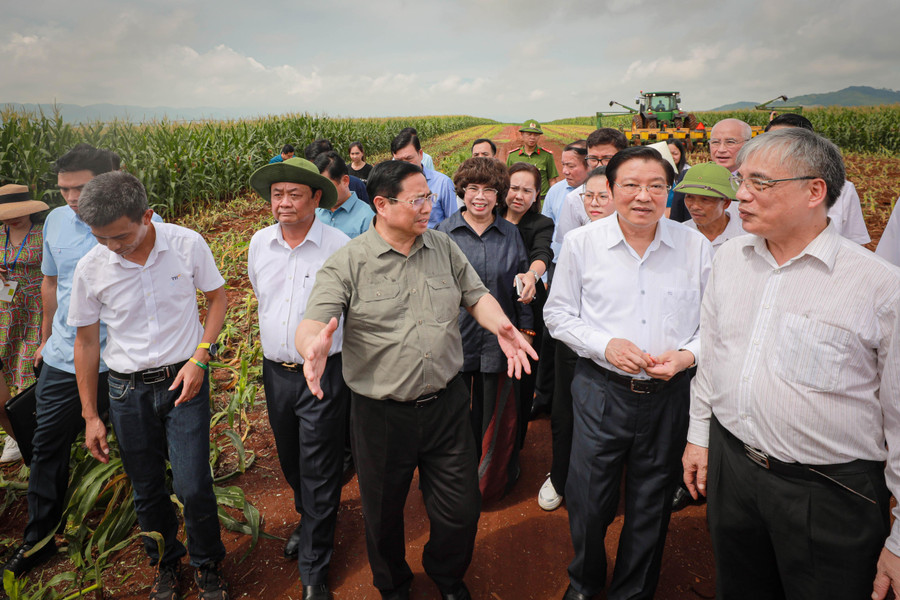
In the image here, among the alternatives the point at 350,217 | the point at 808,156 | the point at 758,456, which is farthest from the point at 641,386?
the point at 350,217

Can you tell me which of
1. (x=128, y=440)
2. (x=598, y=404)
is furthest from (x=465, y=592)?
(x=128, y=440)

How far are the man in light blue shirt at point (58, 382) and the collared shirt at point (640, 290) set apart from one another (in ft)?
9.43

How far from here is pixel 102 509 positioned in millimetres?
3332

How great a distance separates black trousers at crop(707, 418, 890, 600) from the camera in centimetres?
159

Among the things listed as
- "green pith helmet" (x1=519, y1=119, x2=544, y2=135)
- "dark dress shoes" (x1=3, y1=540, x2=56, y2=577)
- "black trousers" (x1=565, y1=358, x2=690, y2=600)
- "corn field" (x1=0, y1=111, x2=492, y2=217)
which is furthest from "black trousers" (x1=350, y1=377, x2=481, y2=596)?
"corn field" (x1=0, y1=111, x2=492, y2=217)

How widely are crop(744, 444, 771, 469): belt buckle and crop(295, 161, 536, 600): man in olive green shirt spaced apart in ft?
2.90

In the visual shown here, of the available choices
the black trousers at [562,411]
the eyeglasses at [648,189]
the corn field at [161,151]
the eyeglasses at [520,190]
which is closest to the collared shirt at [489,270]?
the black trousers at [562,411]

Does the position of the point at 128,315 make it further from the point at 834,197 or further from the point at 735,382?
the point at 834,197

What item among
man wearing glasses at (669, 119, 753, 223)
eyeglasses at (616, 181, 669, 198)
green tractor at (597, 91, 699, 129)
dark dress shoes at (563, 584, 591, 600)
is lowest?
dark dress shoes at (563, 584, 591, 600)

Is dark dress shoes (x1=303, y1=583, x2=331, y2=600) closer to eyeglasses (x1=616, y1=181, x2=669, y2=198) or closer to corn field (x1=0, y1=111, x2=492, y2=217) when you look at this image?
eyeglasses (x1=616, y1=181, x2=669, y2=198)

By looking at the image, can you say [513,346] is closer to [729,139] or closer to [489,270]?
[489,270]

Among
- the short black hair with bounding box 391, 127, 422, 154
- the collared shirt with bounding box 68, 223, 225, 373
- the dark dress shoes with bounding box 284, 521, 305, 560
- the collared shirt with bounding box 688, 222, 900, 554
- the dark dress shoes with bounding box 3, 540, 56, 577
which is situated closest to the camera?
the collared shirt with bounding box 688, 222, 900, 554

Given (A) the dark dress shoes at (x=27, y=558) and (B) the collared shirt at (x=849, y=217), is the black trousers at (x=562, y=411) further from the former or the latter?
(A) the dark dress shoes at (x=27, y=558)

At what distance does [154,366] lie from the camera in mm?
2498
